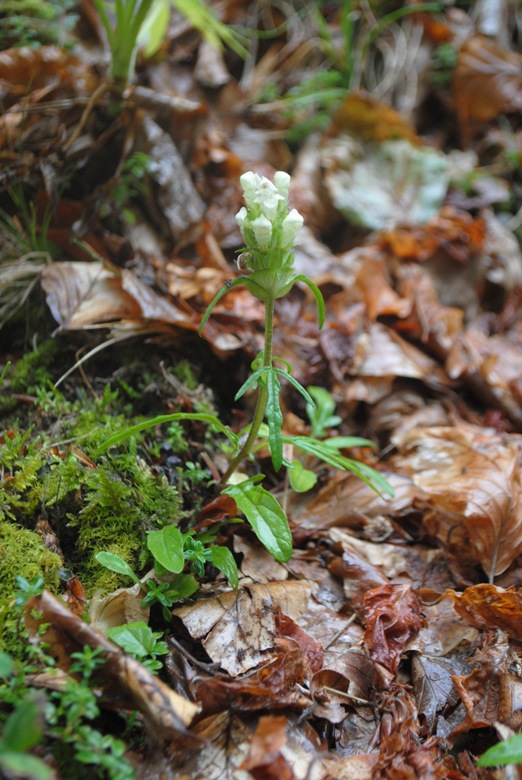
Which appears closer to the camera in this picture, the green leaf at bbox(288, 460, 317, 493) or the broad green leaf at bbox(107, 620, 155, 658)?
the broad green leaf at bbox(107, 620, 155, 658)

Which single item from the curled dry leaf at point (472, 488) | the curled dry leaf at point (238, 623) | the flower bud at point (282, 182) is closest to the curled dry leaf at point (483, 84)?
the curled dry leaf at point (472, 488)

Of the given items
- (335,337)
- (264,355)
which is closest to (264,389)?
(264,355)

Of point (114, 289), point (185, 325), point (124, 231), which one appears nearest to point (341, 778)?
point (185, 325)

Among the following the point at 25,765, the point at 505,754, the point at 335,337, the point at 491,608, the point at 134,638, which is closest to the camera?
the point at 25,765

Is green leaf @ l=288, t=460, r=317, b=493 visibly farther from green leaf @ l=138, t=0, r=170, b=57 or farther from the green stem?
green leaf @ l=138, t=0, r=170, b=57

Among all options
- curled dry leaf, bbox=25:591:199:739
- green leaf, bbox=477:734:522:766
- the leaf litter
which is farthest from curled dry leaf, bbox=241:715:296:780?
green leaf, bbox=477:734:522:766

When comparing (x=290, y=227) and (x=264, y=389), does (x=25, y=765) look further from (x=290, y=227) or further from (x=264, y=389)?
(x=290, y=227)
